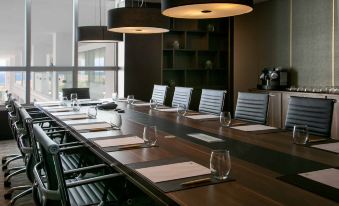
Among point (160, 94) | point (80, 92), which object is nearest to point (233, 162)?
point (160, 94)

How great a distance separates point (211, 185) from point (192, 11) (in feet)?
5.56

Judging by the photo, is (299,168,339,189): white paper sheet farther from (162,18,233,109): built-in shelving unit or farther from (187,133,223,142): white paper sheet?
(162,18,233,109): built-in shelving unit

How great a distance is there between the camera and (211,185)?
1.47 meters

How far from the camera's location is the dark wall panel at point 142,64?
22.5ft

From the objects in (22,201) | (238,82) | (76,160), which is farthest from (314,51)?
(22,201)

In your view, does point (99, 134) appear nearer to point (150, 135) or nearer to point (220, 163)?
point (150, 135)

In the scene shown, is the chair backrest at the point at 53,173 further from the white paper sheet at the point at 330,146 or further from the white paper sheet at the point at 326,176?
the white paper sheet at the point at 330,146


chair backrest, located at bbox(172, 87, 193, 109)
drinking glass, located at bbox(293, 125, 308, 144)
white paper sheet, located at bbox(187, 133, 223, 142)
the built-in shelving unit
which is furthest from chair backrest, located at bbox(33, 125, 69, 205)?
the built-in shelving unit

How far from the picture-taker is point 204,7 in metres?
2.60

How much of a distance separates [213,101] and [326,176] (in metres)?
2.65

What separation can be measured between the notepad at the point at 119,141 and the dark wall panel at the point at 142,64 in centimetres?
451

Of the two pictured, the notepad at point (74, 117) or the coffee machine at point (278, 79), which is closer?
the notepad at point (74, 117)

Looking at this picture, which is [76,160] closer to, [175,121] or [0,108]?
[175,121]

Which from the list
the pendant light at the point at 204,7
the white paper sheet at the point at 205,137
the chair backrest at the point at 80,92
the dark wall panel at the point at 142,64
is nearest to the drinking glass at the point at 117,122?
the white paper sheet at the point at 205,137
